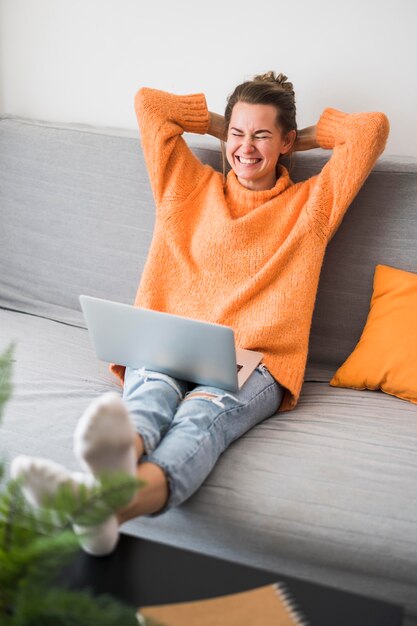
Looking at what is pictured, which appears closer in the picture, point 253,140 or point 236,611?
point 236,611

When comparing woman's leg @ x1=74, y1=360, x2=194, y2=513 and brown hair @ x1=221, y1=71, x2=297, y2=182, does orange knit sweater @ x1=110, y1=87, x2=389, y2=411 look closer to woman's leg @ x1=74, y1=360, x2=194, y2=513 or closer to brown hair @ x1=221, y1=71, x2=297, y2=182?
brown hair @ x1=221, y1=71, x2=297, y2=182

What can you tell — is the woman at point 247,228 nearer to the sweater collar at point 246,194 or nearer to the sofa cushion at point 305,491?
the sweater collar at point 246,194

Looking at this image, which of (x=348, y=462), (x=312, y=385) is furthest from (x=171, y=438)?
(x=312, y=385)

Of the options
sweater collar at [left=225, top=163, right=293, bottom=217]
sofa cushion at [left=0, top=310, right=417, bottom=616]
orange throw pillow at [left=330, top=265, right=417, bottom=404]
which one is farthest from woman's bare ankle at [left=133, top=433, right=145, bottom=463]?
sweater collar at [left=225, top=163, right=293, bottom=217]

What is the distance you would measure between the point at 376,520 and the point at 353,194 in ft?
2.80

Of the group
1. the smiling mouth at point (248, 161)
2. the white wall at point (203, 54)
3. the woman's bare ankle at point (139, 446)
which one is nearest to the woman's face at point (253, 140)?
the smiling mouth at point (248, 161)

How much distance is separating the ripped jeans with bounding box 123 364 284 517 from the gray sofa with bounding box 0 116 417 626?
54 mm

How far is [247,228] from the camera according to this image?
1894 mm

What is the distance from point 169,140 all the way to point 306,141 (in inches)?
15.2

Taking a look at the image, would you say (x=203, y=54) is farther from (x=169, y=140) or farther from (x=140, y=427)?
(x=140, y=427)

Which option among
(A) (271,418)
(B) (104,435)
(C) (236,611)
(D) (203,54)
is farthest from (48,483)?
(D) (203,54)

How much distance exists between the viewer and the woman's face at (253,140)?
1.92 meters

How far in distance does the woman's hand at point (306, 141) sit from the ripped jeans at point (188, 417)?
68 cm

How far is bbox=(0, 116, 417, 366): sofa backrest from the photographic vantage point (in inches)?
76.4
